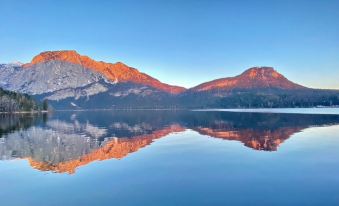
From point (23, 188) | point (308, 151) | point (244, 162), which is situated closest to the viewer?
point (23, 188)

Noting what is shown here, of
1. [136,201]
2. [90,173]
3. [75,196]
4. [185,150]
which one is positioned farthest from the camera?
[185,150]

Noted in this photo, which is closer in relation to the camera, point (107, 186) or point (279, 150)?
point (107, 186)

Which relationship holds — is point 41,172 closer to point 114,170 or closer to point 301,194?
point 114,170

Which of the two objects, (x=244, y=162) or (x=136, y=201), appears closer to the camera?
(x=136, y=201)

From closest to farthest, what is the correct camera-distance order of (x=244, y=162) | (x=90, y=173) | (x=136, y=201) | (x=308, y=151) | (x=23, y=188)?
1. (x=136, y=201)
2. (x=23, y=188)
3. (x=90, y=173)
4. (x=244, y=162)
5. (x=308, y=151)

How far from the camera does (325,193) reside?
27984 millimetres

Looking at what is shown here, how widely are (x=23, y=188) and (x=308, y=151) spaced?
4142cm

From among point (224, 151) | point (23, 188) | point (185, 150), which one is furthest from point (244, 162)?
point (23, 188)

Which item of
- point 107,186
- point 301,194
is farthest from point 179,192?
point 301,194

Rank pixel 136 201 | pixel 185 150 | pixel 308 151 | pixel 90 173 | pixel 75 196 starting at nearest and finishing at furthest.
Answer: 1. pixel 136 201
2. pixel 75 196
3. pixel 90 173
4. pixel 308 151
5. pixel 185 150

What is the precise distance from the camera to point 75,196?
28.3 meters

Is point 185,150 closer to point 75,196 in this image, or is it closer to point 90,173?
point 90,173

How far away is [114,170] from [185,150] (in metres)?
18.5

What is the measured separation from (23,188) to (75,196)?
22.7ft
